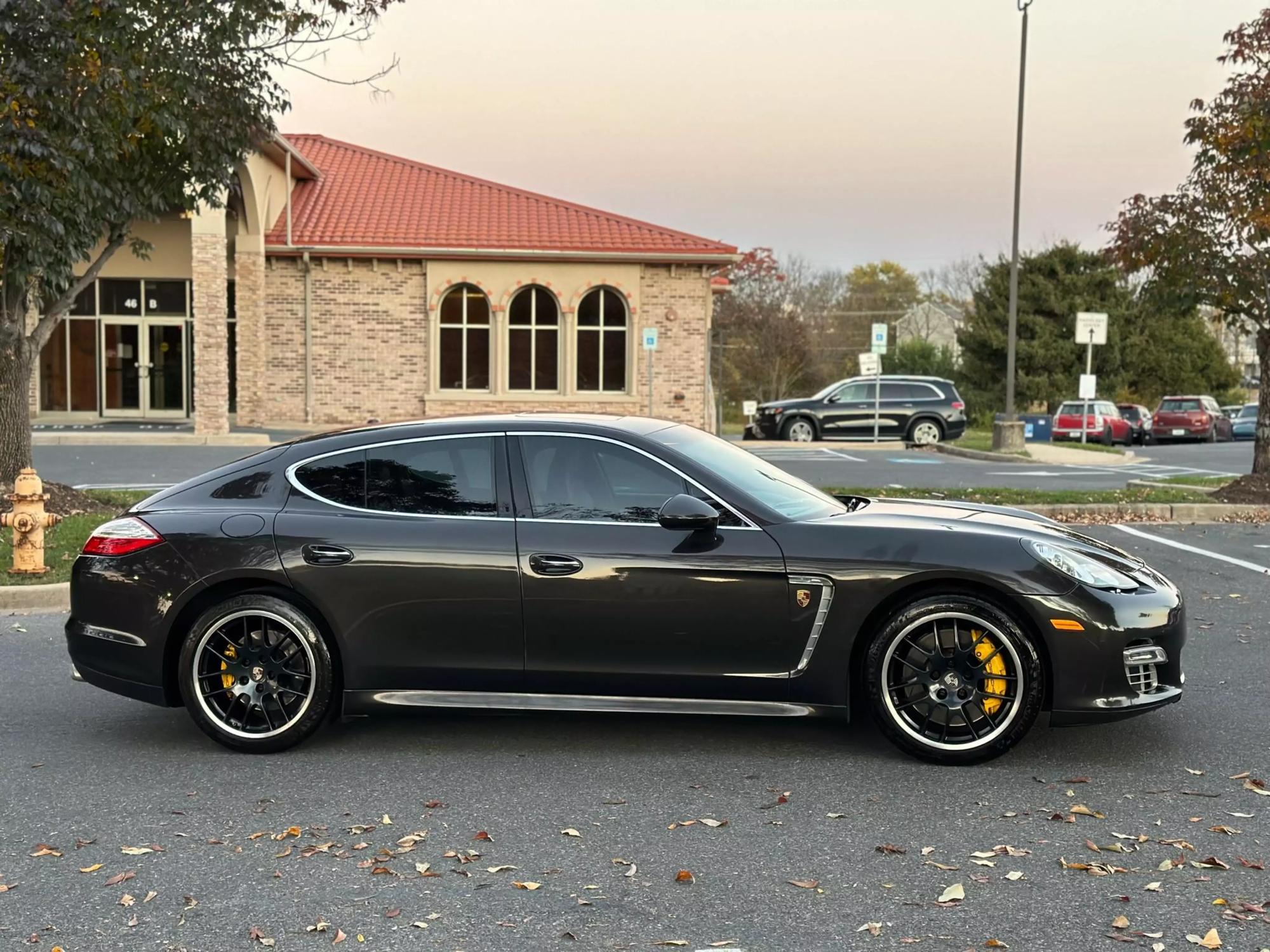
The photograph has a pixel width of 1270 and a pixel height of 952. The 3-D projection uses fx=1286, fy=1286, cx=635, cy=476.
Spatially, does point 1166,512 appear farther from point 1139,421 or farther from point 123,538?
point 1139,421

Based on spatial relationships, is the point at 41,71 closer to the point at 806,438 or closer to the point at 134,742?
the point at 134,742

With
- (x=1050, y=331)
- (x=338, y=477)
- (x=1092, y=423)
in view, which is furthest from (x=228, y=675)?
(x=1050, y=331)

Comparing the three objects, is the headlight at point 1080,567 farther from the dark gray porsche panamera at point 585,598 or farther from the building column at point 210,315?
the building column at point 210,315

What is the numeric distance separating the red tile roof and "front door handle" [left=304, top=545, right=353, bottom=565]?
2448cm

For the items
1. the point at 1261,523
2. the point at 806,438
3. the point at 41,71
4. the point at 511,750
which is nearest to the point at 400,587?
the point at 511,750

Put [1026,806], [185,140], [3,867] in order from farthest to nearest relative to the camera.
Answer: [185,140], [1026,806], [3,867]

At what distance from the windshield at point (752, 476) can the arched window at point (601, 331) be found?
24260 mm

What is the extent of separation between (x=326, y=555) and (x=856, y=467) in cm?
1715

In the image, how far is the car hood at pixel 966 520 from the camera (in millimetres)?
5402

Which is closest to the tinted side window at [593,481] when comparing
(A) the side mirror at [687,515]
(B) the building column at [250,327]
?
(A) the side mirror at [687,515]

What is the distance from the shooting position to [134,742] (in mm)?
5691

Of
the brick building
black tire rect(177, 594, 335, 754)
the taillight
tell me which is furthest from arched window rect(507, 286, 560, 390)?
black tire rect(177, 594, 335, 754)

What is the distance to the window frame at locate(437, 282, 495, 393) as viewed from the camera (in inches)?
1179

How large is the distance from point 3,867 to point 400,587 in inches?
70.2
